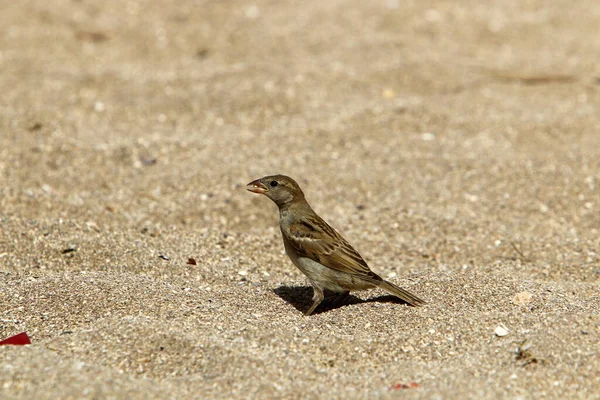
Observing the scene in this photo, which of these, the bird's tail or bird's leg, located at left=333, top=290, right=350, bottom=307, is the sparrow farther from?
bird's leg, located at left=333, top=290, right=350, bottom=307

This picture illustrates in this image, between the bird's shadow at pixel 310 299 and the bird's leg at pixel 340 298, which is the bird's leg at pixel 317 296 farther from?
the bird's leg at pixel 340 298

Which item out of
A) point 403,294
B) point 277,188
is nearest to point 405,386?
point 403,294

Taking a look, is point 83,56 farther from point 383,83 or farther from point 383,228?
point 383,228

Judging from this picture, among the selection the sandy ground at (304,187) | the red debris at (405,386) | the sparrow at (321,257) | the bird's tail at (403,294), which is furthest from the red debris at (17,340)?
the bird's tail at (403,294)

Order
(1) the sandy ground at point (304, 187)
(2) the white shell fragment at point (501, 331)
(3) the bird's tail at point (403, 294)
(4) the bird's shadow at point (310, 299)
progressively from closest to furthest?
(1) the sandy ground at point (304, 187) → (2) the white shell fragment at point (501, 331) → (3) the bird's tail at point (403, 294) → (4) the bird's shadow at point (310, 299)

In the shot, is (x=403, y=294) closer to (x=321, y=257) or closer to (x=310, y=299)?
(x=321, y=257)
